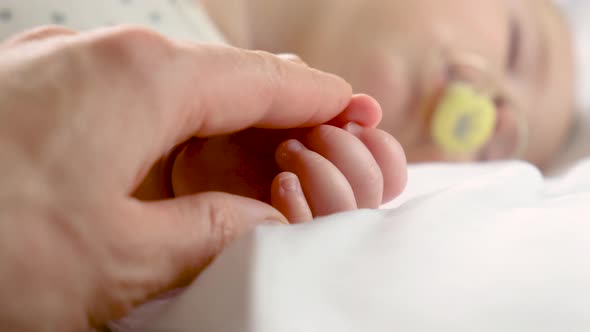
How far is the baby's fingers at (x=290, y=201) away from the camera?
1.37ft

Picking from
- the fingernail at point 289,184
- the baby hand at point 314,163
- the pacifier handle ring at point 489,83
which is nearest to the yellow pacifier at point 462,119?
the pacifier handle ring at point 489,83

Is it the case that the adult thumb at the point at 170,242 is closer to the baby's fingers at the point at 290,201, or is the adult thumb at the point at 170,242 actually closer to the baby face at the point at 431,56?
the baby's fingers at the point at 290,201

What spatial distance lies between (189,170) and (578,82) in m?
1.15

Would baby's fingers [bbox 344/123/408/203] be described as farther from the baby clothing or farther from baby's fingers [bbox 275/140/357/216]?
the baby clothing

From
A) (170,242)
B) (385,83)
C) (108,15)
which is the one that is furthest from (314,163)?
(385,83)

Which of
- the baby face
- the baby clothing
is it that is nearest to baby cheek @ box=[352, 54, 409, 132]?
the baby face

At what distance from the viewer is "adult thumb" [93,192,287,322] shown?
0.31 meters

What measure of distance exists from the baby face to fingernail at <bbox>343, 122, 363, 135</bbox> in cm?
50

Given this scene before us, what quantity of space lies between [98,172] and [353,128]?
0.83 ft

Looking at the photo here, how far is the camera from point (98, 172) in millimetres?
293

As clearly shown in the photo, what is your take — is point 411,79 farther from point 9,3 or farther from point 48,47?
point 48,47

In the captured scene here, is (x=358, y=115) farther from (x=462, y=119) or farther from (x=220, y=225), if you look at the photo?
(x=462, y=119)

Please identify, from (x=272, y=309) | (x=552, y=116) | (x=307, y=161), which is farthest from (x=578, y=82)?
(x=272, y=309)

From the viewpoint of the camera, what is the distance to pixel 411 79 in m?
1.05
